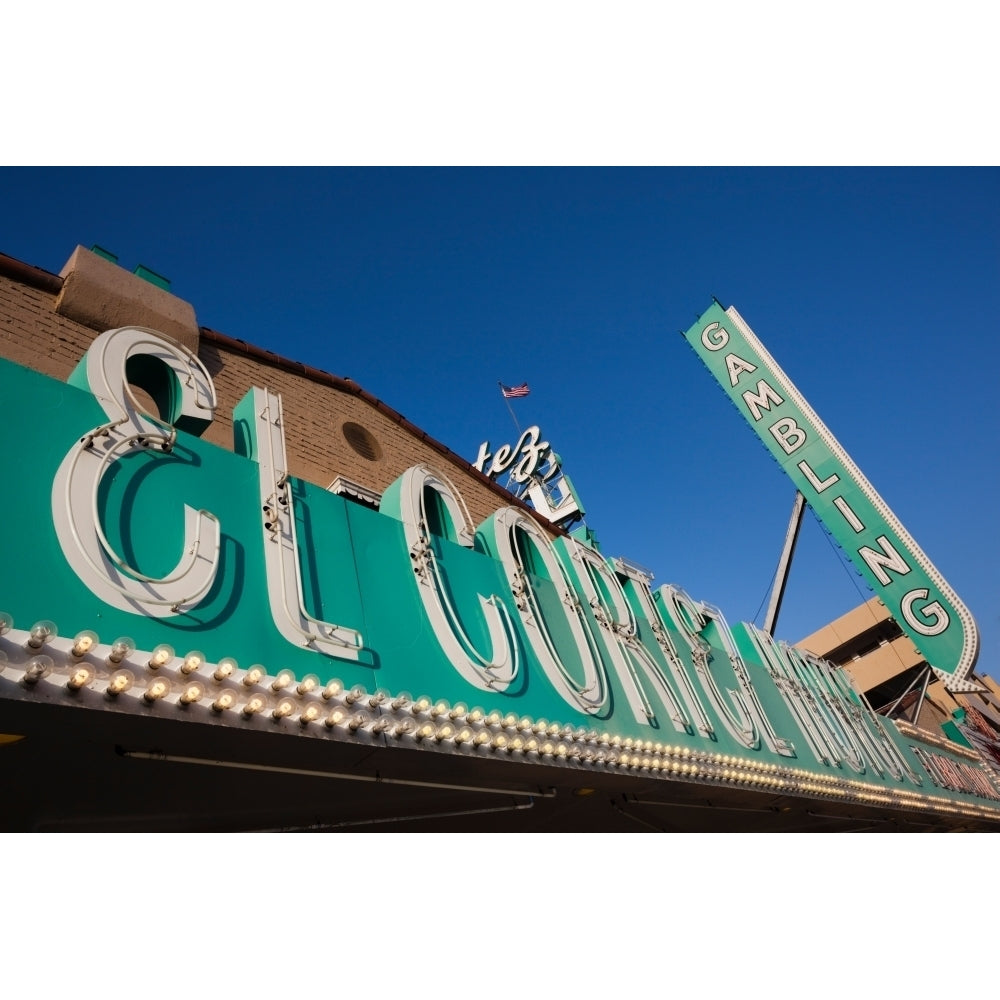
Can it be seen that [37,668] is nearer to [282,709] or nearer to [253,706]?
[253,706]

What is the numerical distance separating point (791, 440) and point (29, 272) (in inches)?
666

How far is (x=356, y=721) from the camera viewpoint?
425cm

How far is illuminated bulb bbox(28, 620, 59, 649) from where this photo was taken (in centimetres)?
318

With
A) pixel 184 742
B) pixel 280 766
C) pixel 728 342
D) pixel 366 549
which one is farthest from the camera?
pixel 728 342

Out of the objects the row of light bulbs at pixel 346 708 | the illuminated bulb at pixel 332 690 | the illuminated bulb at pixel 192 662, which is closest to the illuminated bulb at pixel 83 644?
the row of light bulbs at pixel 346 708

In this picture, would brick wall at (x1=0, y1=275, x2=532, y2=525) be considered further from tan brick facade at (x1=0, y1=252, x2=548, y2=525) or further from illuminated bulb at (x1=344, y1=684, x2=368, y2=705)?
illuminated bulb at (x1=344, y1=684, x2=368, y2=705)

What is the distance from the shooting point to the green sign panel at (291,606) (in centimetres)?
362

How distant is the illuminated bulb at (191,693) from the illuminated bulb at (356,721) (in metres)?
0.92

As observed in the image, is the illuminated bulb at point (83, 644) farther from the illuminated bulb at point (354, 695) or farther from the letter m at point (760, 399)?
the letter m at point (760, 399)

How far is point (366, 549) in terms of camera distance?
584 centimetres

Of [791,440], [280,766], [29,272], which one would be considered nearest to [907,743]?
[791,440]

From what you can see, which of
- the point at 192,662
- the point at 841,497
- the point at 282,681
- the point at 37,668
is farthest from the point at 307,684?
the point at 841,497

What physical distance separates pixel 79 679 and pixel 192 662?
0.54 m

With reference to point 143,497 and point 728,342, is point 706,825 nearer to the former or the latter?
point 143,497
